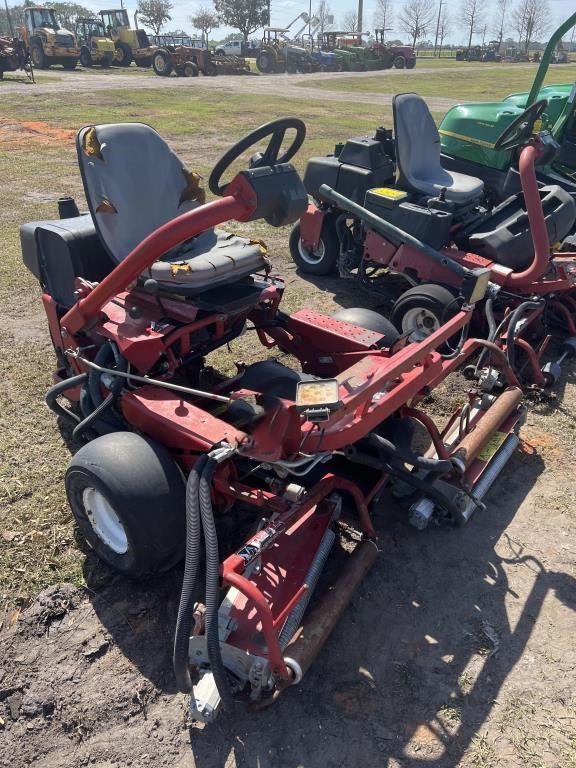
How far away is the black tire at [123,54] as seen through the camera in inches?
1083

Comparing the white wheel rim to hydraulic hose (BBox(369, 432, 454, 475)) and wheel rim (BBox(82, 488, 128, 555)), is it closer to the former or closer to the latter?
hydraulic hose (BBox(369, 432, 454, 475))

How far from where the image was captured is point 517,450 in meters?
3.64

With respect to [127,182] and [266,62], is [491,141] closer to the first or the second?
[127,182]

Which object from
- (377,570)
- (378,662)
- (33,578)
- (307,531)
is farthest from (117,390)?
(378,662)

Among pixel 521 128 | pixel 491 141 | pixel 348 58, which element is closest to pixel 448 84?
pixel 348 58

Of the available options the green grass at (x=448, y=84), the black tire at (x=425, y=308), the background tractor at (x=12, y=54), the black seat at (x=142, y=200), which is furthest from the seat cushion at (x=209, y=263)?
the background tractor at (x=12, y=54)

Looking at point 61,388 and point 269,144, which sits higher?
point 269,144

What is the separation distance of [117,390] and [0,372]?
1.84 metres

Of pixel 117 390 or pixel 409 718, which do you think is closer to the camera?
pixel 409 718

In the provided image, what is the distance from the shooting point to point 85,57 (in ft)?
89.5

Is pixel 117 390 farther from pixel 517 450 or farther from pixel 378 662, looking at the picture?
pixel 517 450

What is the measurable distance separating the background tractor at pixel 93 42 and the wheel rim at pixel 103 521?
29.6 metres

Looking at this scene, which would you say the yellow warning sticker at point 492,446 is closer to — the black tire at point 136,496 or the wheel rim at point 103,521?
the black tire at point 136,496

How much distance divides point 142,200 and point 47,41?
27355 mm
